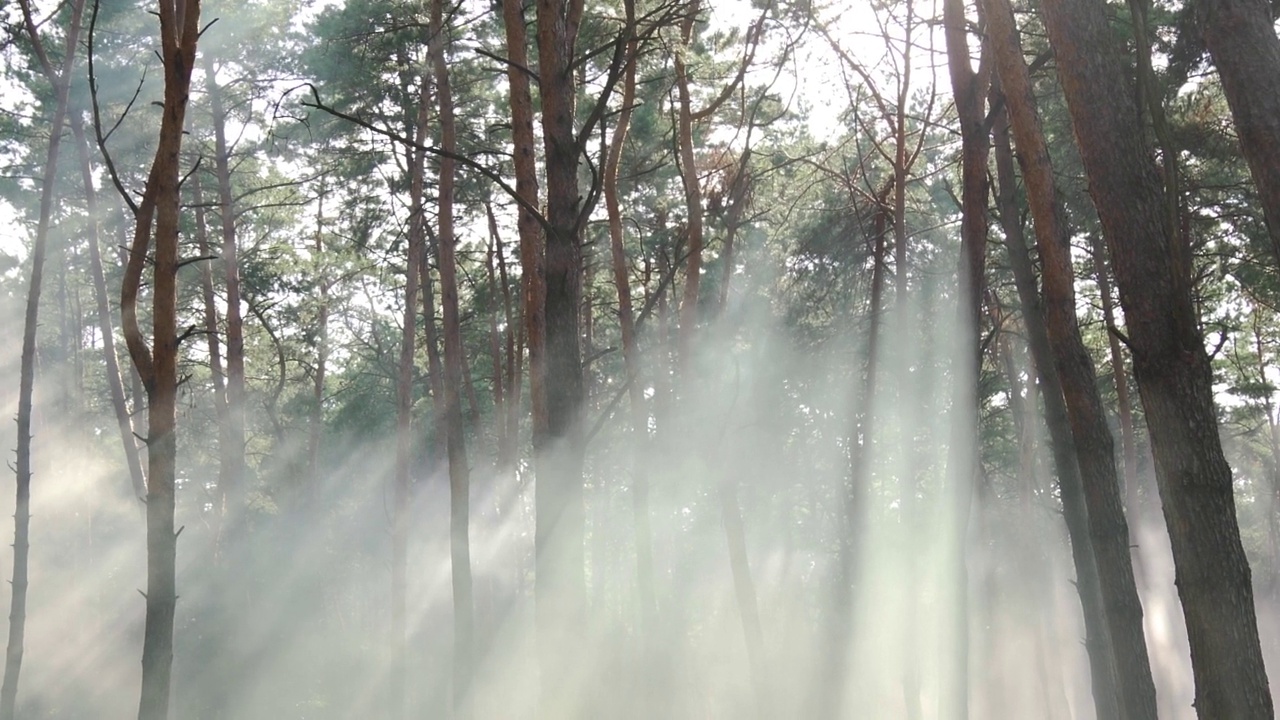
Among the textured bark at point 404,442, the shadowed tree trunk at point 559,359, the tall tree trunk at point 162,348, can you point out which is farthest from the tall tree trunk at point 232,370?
the shadowed tree trunk at point 559,359

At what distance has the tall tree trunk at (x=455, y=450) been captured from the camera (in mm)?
13336

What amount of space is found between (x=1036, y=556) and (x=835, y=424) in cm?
619

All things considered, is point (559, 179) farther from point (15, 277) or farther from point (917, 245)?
point (15, 277)

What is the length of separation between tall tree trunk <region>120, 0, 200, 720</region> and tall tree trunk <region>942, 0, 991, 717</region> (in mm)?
5797

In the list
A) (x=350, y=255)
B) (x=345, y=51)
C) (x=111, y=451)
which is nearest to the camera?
(x=345, y=51)

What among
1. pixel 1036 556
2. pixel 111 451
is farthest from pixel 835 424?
pixel 111 451

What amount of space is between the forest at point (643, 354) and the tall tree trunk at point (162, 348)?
0.11ft

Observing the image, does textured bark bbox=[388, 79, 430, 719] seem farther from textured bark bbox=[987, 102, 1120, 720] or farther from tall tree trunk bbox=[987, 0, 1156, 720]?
Result: tall tree trunk bbox=[987, 0, 1156, 720]

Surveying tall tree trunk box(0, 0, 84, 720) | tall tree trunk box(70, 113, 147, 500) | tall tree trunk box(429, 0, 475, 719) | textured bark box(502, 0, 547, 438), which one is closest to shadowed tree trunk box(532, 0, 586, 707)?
textured bark box(502, 0, 547, 438)

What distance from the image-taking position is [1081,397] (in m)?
7.34

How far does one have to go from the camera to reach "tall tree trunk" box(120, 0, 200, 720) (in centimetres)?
639

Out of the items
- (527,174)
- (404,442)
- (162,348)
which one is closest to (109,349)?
(404,442)

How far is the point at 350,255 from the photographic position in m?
17.9

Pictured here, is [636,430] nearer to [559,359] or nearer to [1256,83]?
[559,359]
